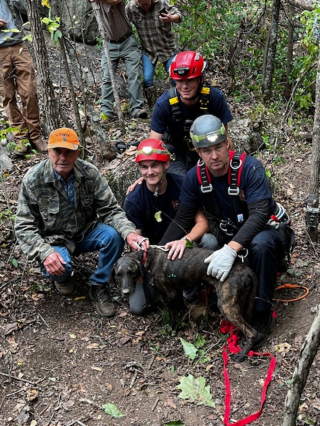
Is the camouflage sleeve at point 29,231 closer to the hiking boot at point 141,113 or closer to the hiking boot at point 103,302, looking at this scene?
the hiking boot at point 103,302

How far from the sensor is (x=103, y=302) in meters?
5.22

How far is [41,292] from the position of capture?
5.37m

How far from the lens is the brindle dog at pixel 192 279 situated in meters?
4.25

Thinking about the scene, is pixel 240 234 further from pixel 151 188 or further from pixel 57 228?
pixel 57 228

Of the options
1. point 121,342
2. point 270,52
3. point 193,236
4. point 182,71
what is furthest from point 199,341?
point 270,52

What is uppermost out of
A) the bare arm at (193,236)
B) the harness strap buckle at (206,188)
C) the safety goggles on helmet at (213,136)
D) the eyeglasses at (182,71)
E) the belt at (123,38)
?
the eyeglasses at (182,71)

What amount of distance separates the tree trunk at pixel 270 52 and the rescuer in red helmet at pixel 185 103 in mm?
4979

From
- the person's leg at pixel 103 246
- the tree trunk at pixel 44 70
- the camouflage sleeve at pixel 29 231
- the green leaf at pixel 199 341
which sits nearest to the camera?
the green leaf at pixel 199 341

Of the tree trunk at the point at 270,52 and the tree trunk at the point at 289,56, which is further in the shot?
the tree trunk at the point at 289,56

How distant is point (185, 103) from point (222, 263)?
2.19 meters

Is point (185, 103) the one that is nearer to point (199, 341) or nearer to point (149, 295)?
point (149, 295)

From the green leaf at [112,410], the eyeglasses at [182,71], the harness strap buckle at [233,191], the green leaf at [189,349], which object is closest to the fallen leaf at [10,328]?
the green leaf at [112,410]

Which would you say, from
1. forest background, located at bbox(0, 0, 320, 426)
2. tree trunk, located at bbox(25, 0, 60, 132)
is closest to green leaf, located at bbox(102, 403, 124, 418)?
forest background, located at bbox(0, 0, 320, 426)

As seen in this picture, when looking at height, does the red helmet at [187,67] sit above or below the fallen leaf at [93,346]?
above
